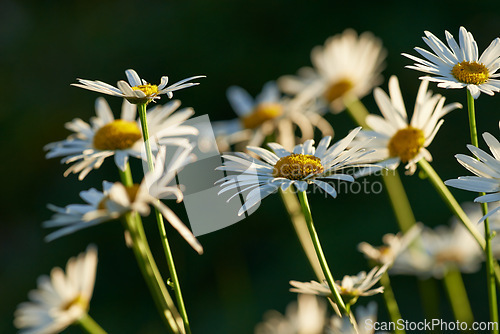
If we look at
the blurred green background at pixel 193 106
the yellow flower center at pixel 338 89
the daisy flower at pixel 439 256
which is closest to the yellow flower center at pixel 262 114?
the yellow flower center at pixel 338 89

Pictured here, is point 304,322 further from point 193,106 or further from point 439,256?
point 193,106

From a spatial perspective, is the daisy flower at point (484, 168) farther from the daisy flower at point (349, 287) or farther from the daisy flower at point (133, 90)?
the daisy flower at point (133, 90)

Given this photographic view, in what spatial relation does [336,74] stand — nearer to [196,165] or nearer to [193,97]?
[196,165]

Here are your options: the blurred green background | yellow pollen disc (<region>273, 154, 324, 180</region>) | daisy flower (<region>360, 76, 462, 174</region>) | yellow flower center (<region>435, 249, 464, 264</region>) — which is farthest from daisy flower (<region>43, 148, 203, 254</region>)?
the blurred green background

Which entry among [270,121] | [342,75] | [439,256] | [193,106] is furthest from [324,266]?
[193,106]

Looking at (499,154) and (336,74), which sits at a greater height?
(336,74)

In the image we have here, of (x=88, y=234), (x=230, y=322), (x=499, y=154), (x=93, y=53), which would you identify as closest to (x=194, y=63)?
(x=93, y=53)
